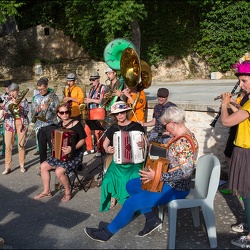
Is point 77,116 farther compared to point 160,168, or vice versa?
point 77,116

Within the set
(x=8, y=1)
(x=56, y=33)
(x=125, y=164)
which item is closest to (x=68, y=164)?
(x=125, y=164)

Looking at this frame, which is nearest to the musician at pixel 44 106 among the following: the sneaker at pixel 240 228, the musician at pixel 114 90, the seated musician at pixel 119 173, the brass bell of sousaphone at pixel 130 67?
the musician at pixel 114 90

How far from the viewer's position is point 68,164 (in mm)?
5391

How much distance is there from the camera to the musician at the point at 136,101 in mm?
6195

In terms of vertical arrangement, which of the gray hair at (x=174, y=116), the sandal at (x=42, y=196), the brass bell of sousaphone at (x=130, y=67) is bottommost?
the sandal at (x=42, y=196)

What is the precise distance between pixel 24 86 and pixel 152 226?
1590cm

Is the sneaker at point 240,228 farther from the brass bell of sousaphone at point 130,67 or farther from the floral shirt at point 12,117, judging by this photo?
the floral shirt at point 12,117

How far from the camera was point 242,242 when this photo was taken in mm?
3943

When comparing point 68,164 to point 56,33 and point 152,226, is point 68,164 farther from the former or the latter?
point 56,33

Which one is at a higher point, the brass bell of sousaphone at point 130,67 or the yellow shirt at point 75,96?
the brass bell of sousaphone at point 130,67

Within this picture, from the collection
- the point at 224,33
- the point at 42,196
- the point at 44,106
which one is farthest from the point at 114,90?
the point at 224,33

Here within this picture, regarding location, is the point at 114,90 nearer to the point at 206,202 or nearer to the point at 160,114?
the point at 160,114

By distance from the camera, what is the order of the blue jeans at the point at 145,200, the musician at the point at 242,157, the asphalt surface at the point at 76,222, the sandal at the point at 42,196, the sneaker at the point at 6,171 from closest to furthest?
the musician at the point at 242,157 < the blue jeans at the point at 145,200 < the asphalt surface at the point at 76,222 < the sandal at the point at 42,196 < the sneaker at the point at 6,171

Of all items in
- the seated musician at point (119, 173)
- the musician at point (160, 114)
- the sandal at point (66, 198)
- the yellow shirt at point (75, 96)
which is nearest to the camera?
the seated musician at point (119, 173)
